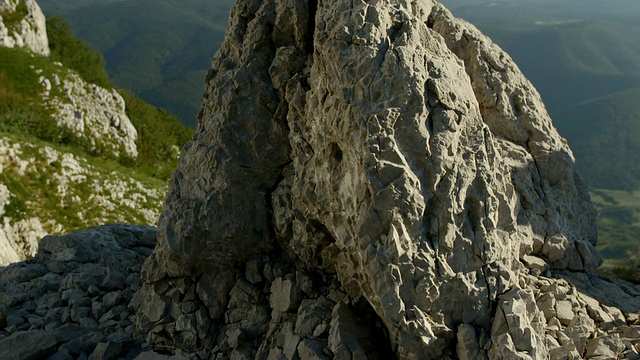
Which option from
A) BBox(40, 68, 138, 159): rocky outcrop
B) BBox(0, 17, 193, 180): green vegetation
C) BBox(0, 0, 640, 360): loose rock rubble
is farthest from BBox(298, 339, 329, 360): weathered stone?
BBox(40, 68, 138, 159): rocky outcrop

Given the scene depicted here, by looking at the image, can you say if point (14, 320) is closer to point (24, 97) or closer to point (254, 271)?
point (254, 271)

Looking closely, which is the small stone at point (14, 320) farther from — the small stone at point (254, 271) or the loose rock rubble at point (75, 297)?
the small stone at point (254, 271)

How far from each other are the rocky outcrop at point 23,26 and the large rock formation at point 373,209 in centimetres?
5353

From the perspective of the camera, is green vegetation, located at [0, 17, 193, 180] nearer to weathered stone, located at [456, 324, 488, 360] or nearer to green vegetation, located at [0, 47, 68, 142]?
green vegetation, located at [0, 47, 68, 142]

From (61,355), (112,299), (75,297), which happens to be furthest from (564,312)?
(75,297)

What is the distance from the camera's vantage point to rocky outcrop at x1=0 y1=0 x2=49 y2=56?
5525cm

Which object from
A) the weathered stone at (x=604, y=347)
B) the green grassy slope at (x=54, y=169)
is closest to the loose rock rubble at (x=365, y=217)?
the weathered stone at (x=604, y=347)

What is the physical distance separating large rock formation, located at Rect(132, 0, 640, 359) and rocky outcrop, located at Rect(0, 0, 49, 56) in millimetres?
53528

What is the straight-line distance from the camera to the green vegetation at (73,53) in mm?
62844

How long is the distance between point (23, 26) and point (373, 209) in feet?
205

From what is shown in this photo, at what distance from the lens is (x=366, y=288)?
9266 millimetres

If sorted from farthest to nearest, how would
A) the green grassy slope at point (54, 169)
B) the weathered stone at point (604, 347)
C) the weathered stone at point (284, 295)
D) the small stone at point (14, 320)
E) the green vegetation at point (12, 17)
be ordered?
the green vegetation at point (12, 17), the green grassy slope at point (54, 169), the small stone at point (14, 320), the weathered stone at point (284, 295), the weathered stone at point (604, 347)

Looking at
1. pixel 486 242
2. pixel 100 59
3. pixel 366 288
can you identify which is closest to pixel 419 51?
pixel 486 242

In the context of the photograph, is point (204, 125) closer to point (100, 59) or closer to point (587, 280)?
point (587, 280)
